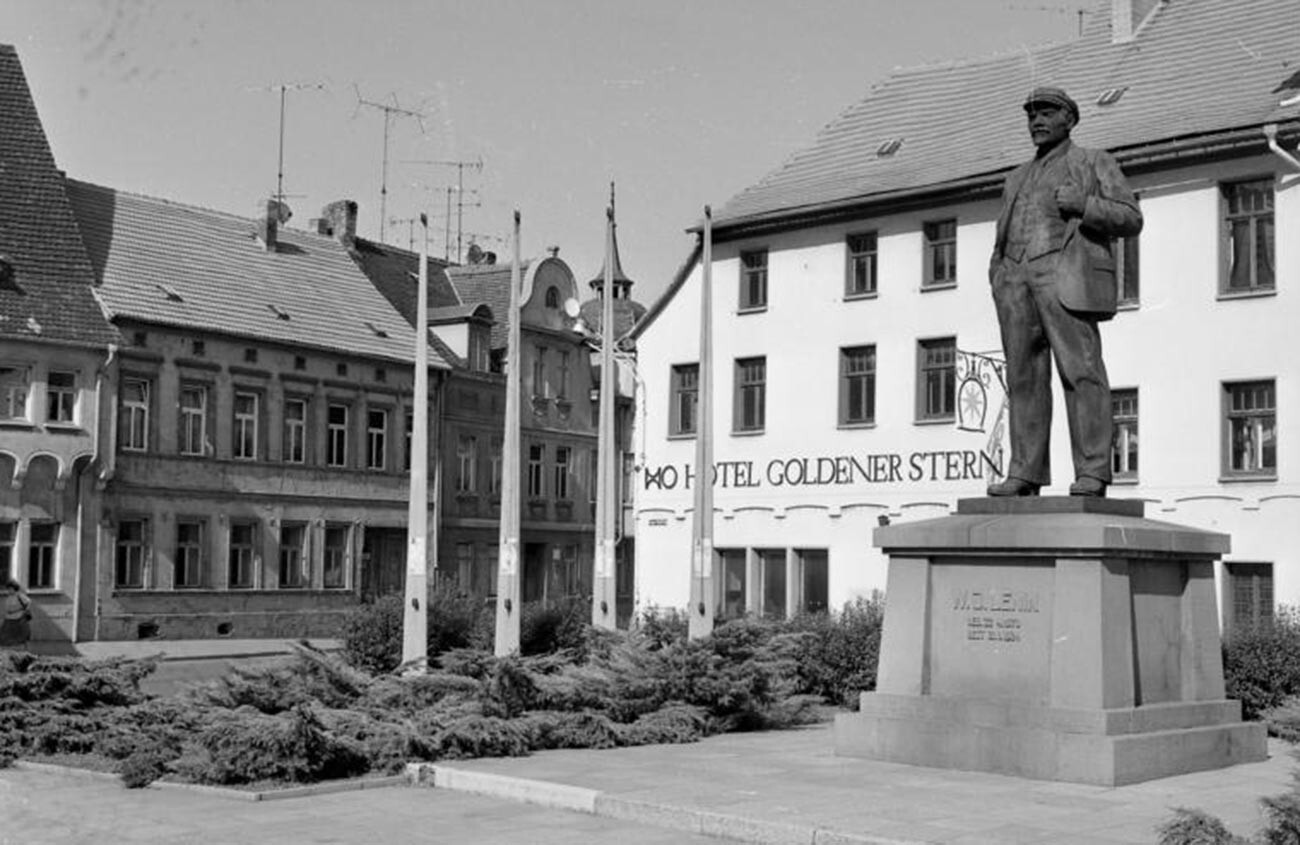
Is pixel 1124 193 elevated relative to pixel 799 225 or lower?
lower

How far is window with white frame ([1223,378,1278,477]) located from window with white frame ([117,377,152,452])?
25769mm

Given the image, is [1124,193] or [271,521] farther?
[271,521]

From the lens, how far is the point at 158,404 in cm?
4425

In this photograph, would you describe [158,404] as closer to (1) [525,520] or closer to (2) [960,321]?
(1) [525,520]

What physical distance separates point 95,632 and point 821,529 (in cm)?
1748

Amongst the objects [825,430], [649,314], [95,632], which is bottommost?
[95,632]

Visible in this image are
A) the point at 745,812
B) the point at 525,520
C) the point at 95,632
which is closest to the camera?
the point at 745,812

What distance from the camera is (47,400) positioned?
136ft

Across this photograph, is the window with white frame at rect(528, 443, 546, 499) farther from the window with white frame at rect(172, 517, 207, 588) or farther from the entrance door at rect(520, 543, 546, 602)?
the window with white frame at rect(172, 517, 207, 588)

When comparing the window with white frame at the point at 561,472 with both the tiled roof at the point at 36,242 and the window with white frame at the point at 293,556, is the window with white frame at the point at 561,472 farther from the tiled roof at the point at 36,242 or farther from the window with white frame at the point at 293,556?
the tiled roof at the point at 36,242

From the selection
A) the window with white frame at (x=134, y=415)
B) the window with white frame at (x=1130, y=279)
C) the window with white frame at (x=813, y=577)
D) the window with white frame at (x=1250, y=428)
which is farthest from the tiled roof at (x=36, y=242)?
the window with white frame at (x=1250, y=428)

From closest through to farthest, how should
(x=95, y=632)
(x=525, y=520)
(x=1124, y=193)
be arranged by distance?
(x=1124, y=193), (x=95, y=632), (x=525, y=520)

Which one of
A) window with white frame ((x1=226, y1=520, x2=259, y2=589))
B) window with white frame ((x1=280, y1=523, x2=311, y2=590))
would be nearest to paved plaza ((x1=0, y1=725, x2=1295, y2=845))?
window with white frame ((x1=226, y1=520, x2=259, y2=589))

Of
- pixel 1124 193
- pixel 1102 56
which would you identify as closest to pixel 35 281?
pixel 1102 56
